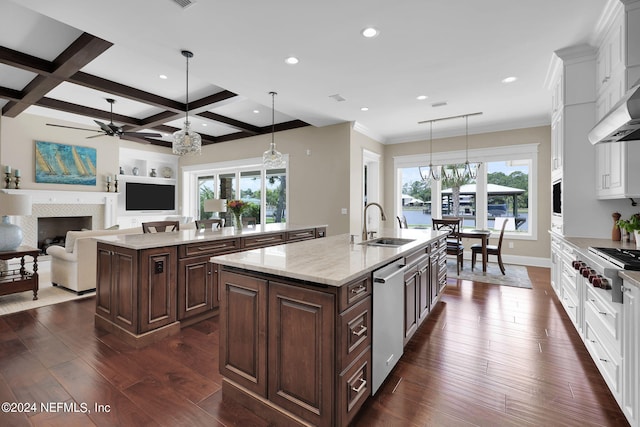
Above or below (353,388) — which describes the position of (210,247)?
above

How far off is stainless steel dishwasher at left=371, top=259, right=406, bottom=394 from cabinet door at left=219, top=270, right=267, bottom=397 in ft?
2.18

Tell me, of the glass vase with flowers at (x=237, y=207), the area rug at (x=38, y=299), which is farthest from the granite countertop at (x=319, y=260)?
the area rug at (x=38, y=299)

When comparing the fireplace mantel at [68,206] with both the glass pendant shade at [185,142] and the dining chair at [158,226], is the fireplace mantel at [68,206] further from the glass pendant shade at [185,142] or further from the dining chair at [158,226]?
the glass pendant shade at [185,142]

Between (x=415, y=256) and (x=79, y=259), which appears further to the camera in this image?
(x=79, y=259)

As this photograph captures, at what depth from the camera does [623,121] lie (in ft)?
5.16

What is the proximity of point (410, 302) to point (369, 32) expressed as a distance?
2.49 meters

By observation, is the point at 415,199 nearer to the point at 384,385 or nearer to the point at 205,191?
the point at 384,385

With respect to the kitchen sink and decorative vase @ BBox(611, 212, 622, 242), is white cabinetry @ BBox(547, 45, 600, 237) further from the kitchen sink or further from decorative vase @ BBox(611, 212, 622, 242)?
the kitchen sink

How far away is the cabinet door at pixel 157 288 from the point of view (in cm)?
261

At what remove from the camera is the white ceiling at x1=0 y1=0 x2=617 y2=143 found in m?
2.54

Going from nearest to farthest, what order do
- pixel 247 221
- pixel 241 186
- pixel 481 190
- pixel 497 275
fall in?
pixel 247 221, pixel 497 275, pixel 481 190, pixel 241 186

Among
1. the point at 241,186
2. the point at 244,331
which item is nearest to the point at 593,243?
the point at 244,331

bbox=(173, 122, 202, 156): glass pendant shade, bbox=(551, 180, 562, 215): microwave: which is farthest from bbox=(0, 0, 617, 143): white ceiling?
bbox=(551, 180, 562, 215): microwave

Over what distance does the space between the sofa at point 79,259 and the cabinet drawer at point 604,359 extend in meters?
4.86
